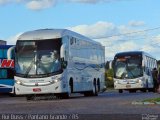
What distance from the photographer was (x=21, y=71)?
29.0m

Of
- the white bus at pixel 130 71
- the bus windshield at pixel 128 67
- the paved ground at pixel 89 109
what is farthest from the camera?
the bus windshield at pixel 128 67

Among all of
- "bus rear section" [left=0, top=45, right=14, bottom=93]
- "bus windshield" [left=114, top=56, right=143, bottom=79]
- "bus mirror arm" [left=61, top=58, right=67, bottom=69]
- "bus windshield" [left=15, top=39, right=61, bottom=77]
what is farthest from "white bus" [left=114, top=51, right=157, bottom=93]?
"bus windshield" [left=15, top=39, right=61, bottom=77]

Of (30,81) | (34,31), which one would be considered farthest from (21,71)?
(34,31)

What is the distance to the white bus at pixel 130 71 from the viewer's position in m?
46.7

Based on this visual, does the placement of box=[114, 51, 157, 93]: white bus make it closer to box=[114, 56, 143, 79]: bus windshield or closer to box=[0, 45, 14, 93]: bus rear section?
box=[114, 56, 143, 79]: bus windshield

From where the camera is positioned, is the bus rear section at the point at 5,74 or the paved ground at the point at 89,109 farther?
the bus rear section at the point at 5,74

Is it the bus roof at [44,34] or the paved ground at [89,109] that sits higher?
the bus roof at [44,34]

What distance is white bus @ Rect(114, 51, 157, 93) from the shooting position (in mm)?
46688

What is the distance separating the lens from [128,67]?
47.3 metres

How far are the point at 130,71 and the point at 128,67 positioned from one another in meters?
0.49

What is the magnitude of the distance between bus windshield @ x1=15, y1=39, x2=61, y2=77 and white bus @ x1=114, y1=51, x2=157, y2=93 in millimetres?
18610

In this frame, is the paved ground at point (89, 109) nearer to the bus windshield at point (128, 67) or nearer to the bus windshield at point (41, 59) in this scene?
the bus windshield at point (41, 59)

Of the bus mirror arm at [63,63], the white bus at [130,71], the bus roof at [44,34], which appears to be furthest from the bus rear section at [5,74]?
the bus mirror arm at [63,63]

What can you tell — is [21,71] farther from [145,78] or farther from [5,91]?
[145,78]
